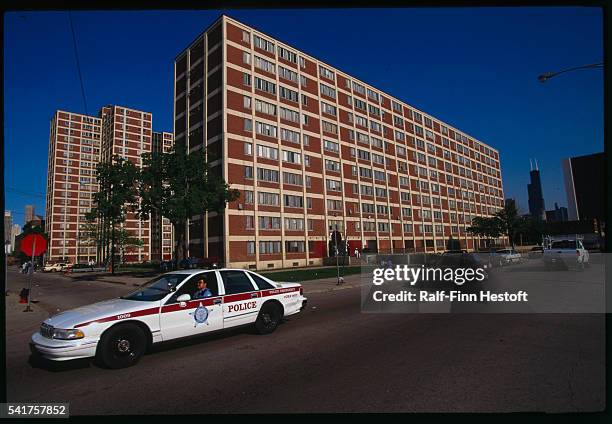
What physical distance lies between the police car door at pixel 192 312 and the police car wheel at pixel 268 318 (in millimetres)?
1014

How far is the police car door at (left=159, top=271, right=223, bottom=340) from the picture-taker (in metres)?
6.96

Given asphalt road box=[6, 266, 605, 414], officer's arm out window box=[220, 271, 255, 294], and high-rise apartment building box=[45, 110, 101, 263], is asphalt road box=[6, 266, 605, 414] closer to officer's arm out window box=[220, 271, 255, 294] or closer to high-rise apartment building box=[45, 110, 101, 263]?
officer's arm out window box=[220, 271, 255, 294]

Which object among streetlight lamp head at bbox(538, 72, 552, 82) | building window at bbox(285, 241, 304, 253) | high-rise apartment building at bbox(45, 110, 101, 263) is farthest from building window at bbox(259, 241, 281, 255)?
high-rise apartment building at bbox(45, 110, 101, 263)

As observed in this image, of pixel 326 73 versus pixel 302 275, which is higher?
pixel 326 73

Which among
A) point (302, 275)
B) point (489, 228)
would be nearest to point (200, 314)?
point (302, 275)

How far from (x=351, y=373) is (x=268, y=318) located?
136 inches

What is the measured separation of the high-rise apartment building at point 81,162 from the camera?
103 metres

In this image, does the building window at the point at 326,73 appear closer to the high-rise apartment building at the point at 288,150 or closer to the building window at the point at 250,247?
the high-rise apartment building at the point at 288,150

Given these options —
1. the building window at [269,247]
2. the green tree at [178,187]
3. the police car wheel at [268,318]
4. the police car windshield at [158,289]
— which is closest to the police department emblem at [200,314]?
the police car windshield at [158,289]

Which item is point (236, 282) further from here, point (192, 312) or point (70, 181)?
point (70, 181)

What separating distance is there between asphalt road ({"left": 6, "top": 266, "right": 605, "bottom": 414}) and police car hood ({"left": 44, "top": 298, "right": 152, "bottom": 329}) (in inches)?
31.6

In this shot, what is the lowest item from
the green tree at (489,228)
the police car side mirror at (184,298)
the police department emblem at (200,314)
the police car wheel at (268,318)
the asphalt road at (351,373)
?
the asphalt road at (351,373)

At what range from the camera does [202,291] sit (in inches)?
297

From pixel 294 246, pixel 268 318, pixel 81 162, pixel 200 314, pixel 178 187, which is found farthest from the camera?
pixel 81 162
